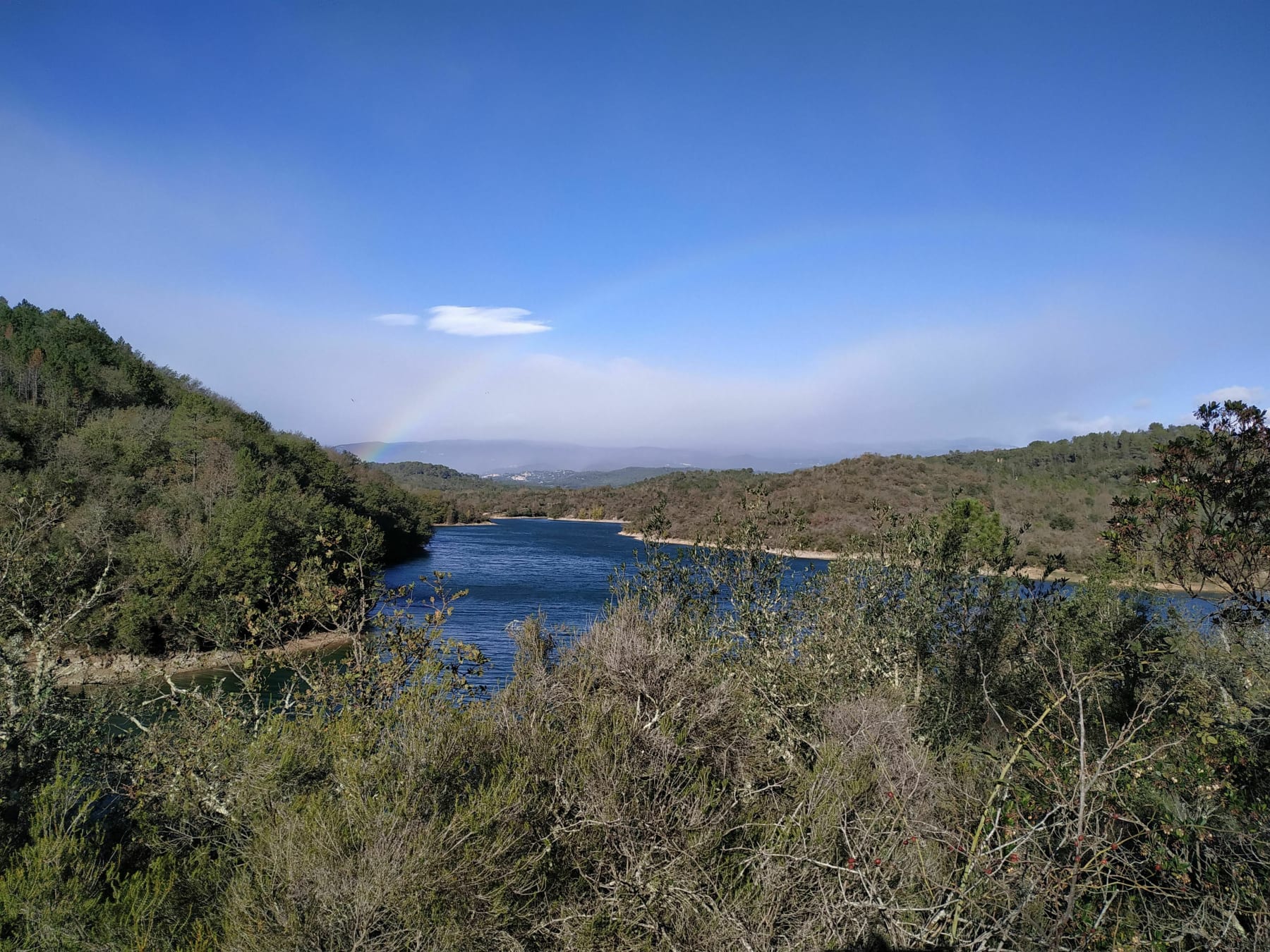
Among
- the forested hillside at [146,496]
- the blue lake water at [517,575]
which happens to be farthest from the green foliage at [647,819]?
the forested hillside at [146,496]

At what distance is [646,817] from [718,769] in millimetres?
2001

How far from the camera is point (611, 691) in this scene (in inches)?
273

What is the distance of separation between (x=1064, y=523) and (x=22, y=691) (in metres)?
50.2

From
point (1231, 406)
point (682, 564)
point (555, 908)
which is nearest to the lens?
point (555, 908)

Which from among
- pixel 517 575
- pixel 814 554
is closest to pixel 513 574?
pixel 517 575

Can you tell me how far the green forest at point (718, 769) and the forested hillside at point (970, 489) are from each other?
618 inches

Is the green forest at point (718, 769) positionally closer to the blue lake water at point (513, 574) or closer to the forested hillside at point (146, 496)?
the forested hillside at point (146, 496)

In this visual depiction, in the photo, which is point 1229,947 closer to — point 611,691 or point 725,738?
point 725,738

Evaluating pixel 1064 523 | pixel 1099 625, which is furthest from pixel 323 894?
pixel 1064 523

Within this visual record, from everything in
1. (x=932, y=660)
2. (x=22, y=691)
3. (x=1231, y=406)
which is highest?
(x=1231, y=406)

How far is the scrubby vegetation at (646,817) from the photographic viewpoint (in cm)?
390

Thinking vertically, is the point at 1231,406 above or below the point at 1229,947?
above

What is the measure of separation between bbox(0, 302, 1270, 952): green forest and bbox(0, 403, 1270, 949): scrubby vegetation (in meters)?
0.04

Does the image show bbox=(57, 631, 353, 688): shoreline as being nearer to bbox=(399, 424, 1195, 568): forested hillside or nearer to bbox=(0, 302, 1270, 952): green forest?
bbox=(0, 302, 1270, 952): green forest
